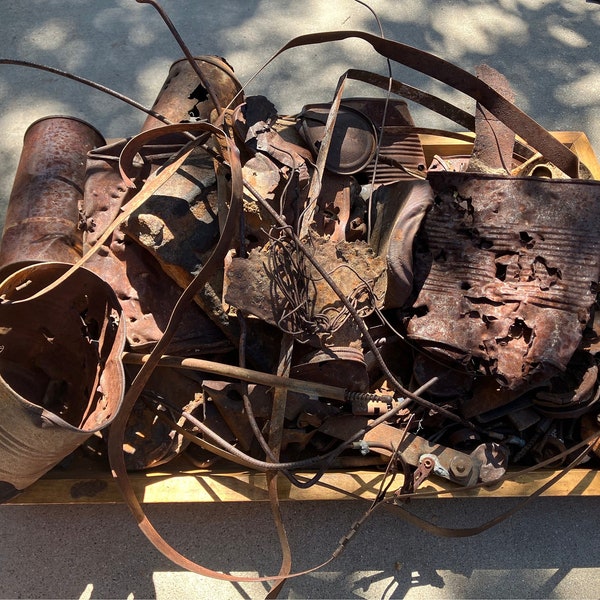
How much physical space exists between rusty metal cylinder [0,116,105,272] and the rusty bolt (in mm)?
1401

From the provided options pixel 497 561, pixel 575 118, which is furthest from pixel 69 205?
pixel 575 118

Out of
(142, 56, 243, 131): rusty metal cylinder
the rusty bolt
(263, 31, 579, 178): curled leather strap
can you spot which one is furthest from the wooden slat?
(142, 56, 243, 131): rusty metal cylinder

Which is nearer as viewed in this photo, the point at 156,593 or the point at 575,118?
the point at 156,593

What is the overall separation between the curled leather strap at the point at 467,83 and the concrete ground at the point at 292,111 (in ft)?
3.64

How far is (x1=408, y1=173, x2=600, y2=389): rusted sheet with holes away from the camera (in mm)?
1820

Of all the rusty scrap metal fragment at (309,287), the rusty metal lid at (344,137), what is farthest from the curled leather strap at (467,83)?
the rusty scrap metal fragment at (309,287)

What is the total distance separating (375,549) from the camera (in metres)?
2.08

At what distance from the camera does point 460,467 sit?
1945 mm

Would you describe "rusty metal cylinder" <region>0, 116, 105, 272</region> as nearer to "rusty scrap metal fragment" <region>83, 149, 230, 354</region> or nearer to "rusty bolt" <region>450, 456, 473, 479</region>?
"rusty scrap metal fragment" <region>83, 149, 230, 354</region>

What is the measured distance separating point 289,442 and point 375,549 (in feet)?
1.56

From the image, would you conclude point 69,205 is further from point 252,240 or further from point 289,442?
point 289,442

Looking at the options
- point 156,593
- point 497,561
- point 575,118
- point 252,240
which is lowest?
point 156,593

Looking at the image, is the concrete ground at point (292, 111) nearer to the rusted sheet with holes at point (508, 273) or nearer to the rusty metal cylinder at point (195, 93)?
the rusted sheet with holes at point (508, 273)

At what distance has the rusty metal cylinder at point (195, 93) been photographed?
2254 millimetres
